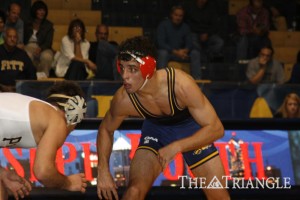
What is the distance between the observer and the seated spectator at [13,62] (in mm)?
10750

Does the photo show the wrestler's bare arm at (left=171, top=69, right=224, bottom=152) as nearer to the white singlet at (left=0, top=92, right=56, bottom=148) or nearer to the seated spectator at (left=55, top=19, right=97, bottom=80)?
the white singlet at (left=0, top=92, right=56, bottom=148)

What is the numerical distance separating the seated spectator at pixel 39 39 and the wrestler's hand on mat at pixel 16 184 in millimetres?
5776

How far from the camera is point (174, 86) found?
702cm

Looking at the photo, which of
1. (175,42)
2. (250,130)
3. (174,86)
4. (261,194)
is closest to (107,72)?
(175,42)

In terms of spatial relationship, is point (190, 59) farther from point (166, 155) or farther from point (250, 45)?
point (166, 155)

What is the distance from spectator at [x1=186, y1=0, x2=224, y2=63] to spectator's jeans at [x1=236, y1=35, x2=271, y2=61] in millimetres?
306

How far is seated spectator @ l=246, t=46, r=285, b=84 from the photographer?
1209 cm

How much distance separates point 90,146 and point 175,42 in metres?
3.90

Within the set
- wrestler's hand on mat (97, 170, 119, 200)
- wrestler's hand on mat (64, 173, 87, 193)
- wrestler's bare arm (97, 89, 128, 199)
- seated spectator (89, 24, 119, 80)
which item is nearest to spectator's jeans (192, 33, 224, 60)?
seated spectator (89, 24, 119, 80)

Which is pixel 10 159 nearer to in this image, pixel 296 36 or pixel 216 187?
pixel 216 187

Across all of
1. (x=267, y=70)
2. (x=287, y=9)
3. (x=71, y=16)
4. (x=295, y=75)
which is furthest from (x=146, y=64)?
(x=287, y=9)

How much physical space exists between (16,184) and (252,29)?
8178 millimetres

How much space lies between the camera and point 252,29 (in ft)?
44.8

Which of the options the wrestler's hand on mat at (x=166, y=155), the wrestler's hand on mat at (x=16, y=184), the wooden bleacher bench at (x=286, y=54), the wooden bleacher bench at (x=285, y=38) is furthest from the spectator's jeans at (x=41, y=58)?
the wrestler's hand on mat at (x=16, y=184)
